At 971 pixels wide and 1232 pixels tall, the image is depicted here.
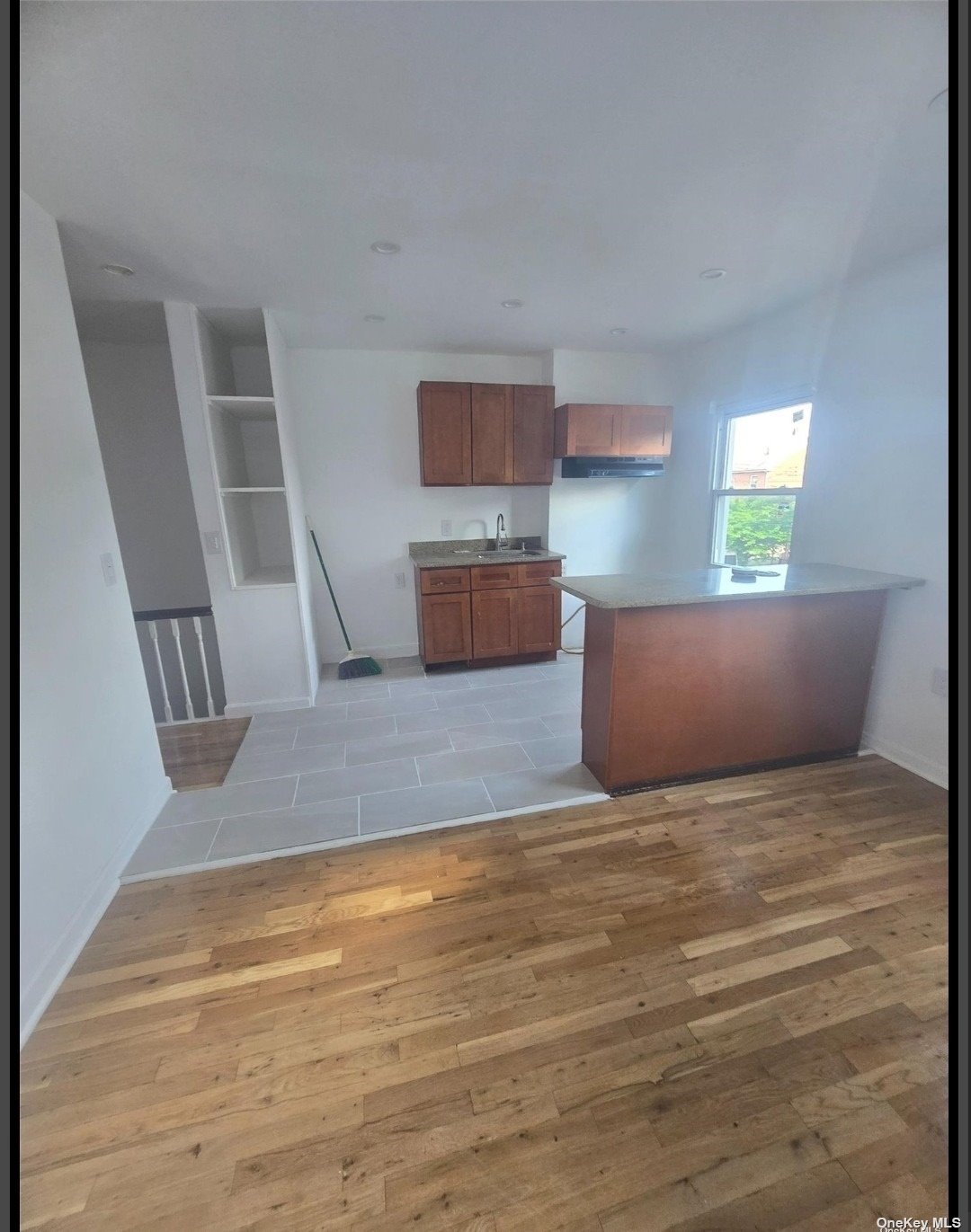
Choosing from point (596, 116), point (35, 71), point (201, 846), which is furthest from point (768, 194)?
point (201, 846)

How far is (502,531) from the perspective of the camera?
4.29 meters

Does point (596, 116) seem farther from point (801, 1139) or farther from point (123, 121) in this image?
point (801, 1139)

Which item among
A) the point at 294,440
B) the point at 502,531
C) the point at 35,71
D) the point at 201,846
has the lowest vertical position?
the point at 201,846

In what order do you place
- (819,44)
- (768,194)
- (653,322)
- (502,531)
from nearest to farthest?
(819,44) → (768,194) → (653,322) → (502,531)

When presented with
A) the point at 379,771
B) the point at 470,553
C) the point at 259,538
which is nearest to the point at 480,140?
the point at 379,771

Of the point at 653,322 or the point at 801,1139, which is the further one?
the point at 653,322

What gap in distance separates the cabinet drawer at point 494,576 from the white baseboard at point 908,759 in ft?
7.90

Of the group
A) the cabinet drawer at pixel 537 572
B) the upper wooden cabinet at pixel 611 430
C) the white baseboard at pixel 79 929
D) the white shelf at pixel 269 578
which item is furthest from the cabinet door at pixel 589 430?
the white baseboard at pixel 79 929

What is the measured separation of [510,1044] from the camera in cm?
119

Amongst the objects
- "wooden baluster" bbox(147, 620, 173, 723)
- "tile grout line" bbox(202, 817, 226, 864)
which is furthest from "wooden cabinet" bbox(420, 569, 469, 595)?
"tile grout line" bbox(202, 817, 226, 864)

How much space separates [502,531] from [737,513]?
1923 mm

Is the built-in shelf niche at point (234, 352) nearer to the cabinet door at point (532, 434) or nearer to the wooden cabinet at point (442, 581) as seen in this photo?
the wooden cabinet at point (442, 581)

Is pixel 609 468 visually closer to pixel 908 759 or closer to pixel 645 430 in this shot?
pixel 645 430

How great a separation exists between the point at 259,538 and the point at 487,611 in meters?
1.94
